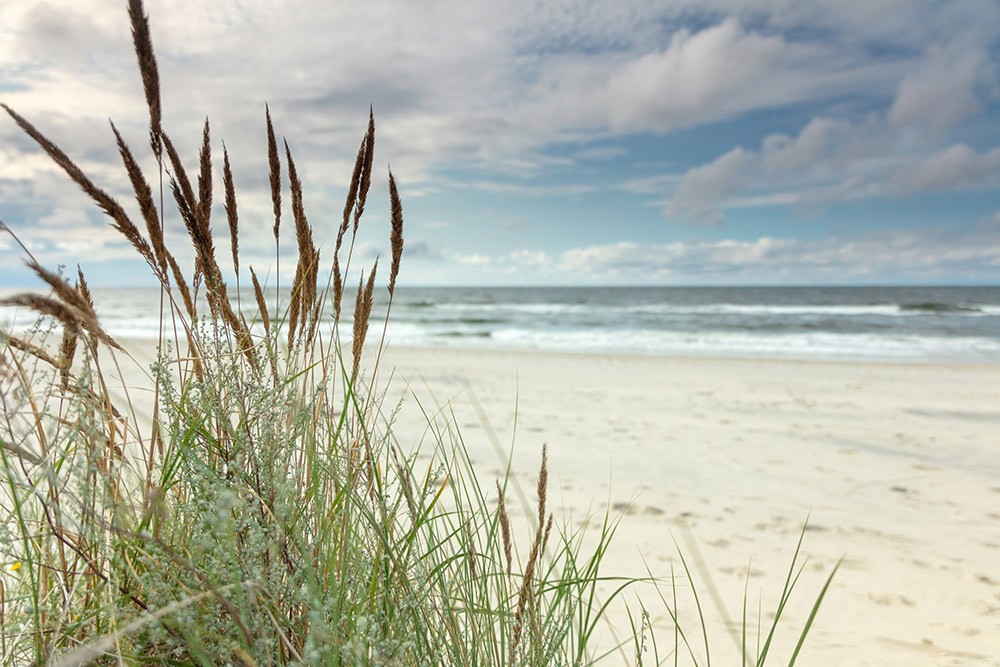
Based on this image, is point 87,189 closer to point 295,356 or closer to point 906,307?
point 295,356

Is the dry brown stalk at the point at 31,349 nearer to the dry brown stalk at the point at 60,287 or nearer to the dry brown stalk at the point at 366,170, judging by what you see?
the dry brown stalk at the point at 60,287

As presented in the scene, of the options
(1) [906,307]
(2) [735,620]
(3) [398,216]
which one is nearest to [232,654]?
(3) [398,216]

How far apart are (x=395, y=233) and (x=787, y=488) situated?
Answer: 4.97 m

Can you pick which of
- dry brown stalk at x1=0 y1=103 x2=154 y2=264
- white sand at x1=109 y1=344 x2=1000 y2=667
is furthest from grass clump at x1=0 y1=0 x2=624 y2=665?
white sand at x1=109 y1=344 x2=1000 y2=667

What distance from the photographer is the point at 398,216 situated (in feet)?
5.20

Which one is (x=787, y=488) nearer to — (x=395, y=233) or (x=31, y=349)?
(x=395, y=233)

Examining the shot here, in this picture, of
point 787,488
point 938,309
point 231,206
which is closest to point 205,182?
point 231,206

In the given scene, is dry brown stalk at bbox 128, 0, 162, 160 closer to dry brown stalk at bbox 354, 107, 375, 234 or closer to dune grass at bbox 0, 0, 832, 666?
dune grass at bbox 0, 0, 832, 666

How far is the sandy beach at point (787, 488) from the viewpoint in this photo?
3.42m

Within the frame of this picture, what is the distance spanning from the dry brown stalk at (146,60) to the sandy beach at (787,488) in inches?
32.1

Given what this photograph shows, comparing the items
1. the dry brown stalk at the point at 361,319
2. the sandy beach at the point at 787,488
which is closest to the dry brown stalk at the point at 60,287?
the dry brown stalk at the point at 361,319

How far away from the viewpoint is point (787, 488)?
5.56m

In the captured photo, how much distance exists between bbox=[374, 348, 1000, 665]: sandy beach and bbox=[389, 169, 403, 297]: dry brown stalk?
316 millimetres

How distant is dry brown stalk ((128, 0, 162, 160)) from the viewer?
3.80 ft
